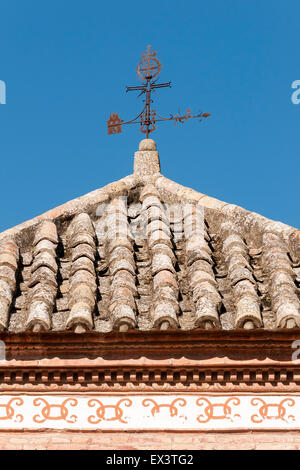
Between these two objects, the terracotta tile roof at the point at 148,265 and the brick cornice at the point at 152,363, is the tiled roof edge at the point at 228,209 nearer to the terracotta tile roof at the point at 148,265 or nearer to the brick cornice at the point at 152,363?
the terracotta tile roof at the point at 148,265

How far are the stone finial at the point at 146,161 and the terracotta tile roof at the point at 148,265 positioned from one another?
0.18 m

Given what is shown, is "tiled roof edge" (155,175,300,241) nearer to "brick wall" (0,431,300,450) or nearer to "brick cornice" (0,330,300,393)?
"brick cornice" (0,330,300,393)

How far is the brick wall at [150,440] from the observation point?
7.11m

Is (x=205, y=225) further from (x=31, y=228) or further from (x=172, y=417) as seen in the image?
(x=172, y=417)

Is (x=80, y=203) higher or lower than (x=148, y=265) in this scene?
higher

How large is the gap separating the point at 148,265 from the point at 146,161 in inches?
98.3

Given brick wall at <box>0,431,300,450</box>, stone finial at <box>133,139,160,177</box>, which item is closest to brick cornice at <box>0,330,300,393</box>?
brick wall at <box>0,431,300,450</box>

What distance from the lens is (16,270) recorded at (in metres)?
8.37

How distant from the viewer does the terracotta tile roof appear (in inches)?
292

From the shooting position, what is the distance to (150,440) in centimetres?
714

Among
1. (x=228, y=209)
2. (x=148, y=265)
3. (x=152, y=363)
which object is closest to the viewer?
(x=152, y=363)
